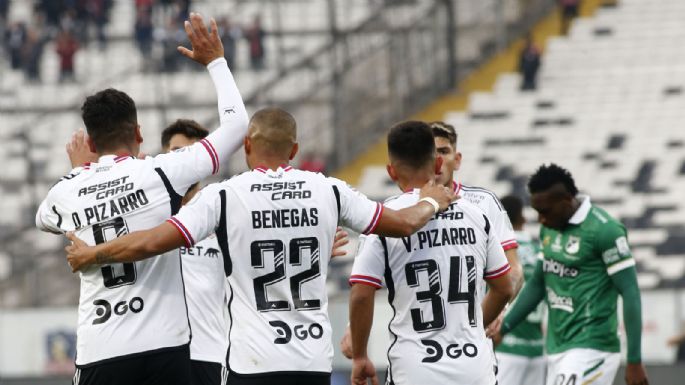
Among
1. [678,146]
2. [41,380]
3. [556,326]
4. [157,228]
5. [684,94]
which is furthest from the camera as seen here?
[684,94]

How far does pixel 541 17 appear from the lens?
28891 millimetres

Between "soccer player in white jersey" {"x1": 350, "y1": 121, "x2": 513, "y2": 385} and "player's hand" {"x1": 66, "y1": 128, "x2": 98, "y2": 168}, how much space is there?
1535 mm

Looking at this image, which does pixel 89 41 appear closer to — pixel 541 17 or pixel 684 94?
pixel 541 17

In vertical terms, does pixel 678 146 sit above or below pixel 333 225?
below

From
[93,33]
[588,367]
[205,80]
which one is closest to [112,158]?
[588,367]

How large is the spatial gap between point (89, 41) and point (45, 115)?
346 centimetres

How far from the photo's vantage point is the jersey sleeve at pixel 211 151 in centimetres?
684

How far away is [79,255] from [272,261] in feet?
3.17

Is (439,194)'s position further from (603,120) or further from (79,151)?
(603,120)

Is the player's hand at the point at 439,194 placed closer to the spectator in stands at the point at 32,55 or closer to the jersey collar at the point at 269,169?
the jersey collar at the point at 269,169

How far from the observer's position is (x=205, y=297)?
8672 mm

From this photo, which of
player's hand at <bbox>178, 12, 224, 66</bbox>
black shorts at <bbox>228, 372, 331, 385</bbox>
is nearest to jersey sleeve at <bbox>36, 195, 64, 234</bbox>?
player's hand at <bbox>178, 12, 224, 66</bbox>

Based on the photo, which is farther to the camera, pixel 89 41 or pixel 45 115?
pixel 89 41

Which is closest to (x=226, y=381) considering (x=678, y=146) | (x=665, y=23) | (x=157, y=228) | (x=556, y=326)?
(x=157, y=228)
